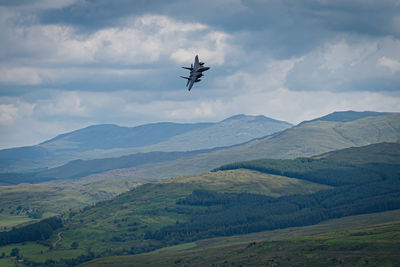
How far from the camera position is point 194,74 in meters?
162
